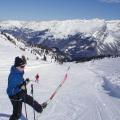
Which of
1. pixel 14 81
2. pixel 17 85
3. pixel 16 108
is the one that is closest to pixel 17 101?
pixel 16 108

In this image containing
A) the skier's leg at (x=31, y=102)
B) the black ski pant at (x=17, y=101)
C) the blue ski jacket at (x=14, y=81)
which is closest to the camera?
the blue ski jacket at (x=14, y=81)

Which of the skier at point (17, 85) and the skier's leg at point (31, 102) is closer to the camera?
the skier at point (17, 85)

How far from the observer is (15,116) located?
40.4 ft

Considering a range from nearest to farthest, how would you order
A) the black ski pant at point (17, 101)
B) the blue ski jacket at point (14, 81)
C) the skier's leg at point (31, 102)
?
1. the blue ski jacket at point (14, 81)
2. the black ski pant at point (17, 101)
3. the skier's leg at point (31, 102)

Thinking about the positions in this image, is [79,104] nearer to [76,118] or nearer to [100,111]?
[100,111]

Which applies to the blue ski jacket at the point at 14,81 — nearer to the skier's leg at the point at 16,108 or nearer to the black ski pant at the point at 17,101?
the black ski pant at the point at 17,101

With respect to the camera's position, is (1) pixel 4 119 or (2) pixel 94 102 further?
(2) pixel 94 102

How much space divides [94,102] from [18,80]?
10.1 metres

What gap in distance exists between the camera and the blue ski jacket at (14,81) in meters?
11.7

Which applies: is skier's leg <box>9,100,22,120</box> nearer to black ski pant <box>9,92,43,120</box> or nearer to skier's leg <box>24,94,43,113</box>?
black ski pant <box>9,92,43,120</box>

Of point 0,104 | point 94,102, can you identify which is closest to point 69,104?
point 94,102

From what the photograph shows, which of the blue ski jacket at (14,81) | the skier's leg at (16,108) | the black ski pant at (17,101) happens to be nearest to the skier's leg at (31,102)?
the black ski pant at (17,101)

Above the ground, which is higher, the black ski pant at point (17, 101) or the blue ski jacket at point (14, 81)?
the blue ski jacket at point (14, 81)

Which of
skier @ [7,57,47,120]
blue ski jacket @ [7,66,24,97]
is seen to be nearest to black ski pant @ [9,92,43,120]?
skier @ [7,57,47,120]
